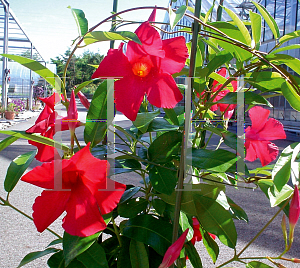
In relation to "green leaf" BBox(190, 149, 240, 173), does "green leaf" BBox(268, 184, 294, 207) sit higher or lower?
lower

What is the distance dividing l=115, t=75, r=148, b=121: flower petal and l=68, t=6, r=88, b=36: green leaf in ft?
0.26

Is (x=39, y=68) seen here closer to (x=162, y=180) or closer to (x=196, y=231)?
(x=162, y=180)

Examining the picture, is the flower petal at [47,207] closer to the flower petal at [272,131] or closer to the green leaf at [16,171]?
the green leaf at [16,171]

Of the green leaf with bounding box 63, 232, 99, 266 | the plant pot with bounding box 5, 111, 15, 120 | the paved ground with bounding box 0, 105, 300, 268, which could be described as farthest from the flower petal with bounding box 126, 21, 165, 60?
the plant pot with bounding box 5, 111, 15, 120

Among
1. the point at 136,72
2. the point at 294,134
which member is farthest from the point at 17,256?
the point at 294,134

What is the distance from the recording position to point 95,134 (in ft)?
1.31

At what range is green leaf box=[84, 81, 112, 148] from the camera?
0.39 m

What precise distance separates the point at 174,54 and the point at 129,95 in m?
0.07

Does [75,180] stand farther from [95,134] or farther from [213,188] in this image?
[213,188]

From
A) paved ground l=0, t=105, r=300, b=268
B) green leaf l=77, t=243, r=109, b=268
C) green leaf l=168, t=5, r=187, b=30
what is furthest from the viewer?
paved ground l=0, t=105, r=300, b=268

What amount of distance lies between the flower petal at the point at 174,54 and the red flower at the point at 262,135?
0.20 meters

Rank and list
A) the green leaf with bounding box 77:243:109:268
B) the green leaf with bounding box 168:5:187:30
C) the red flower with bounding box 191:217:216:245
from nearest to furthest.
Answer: the green leaf with bounding box 168:5:187:30, the green leaf with bounding box 77:243:109:268, the red flower with bounding box 191:217:216:245

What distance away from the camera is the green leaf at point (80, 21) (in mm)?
369

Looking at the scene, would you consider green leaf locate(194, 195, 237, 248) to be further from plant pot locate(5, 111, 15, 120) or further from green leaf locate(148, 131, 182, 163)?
plant pot locate(5, 111, 15, 120)
